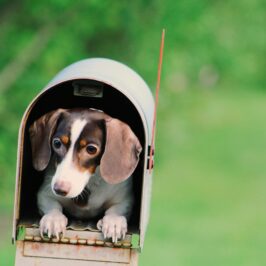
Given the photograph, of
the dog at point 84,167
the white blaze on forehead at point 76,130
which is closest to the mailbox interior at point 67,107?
the dog at point 84,167

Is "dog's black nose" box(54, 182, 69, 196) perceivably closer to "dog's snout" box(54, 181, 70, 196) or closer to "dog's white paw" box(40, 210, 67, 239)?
"dog's snout" box(54, 181, 70, 196)

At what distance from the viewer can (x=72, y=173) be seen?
196 inches

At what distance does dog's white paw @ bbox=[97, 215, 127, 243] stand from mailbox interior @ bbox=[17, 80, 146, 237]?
0.77 ft

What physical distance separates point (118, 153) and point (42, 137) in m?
0.42

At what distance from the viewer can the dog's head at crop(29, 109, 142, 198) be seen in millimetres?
4996

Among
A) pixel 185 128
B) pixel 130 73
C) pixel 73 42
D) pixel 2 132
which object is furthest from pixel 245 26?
pixel 130 73

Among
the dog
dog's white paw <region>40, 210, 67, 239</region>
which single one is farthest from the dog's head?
dog's white paw <region>40, 210, 67, 239</region>

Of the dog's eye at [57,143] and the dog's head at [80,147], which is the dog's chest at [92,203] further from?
the dog's eye at [57,143]

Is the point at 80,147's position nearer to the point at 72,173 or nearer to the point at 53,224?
the point at 72,173

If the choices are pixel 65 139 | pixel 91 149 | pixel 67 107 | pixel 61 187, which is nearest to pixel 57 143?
pixel 65 139

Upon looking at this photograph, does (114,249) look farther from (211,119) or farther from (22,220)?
(211,119)

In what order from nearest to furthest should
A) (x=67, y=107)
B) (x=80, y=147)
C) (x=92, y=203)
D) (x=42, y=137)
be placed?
(x=80, y=147)
(x=42, y=137)
(x=92, y=203)
(x=67, y=107)

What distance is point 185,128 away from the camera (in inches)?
773

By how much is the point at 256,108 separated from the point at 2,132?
14.8 metres
